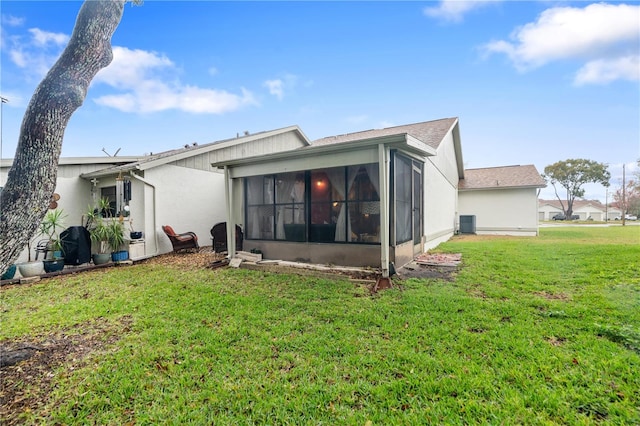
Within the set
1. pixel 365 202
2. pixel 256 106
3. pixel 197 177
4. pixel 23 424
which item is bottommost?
pixel 23 424

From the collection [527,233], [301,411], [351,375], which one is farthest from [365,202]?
[527,233]

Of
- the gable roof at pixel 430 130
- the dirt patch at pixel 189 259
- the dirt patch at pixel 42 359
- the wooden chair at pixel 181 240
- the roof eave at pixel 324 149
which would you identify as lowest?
the dirt patch at pixel 42 359

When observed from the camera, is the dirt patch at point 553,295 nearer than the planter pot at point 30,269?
Yes

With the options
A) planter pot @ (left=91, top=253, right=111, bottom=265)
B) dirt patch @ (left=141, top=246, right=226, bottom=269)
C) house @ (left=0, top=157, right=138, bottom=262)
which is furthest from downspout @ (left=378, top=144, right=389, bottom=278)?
house @ (left=0, top=157, right=138, bottom=262)

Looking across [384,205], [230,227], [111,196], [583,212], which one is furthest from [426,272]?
[583,212]

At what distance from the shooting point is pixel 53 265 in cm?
684

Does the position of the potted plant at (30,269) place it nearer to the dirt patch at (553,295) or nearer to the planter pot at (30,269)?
the planter pot at (30,269)

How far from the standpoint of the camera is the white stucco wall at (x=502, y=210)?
14703 millimetres

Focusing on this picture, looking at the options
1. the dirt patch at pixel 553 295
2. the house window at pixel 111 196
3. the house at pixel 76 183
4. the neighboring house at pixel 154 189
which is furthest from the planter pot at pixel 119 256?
the dirt patch at pixel 553 295

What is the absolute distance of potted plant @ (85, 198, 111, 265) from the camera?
305 inches

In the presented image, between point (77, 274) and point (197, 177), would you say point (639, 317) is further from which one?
point (197, 177)

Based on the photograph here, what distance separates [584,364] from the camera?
8.19 feet

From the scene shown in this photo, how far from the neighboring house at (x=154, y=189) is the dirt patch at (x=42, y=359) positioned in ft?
18.0

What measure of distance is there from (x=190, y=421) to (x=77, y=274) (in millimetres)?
6949
